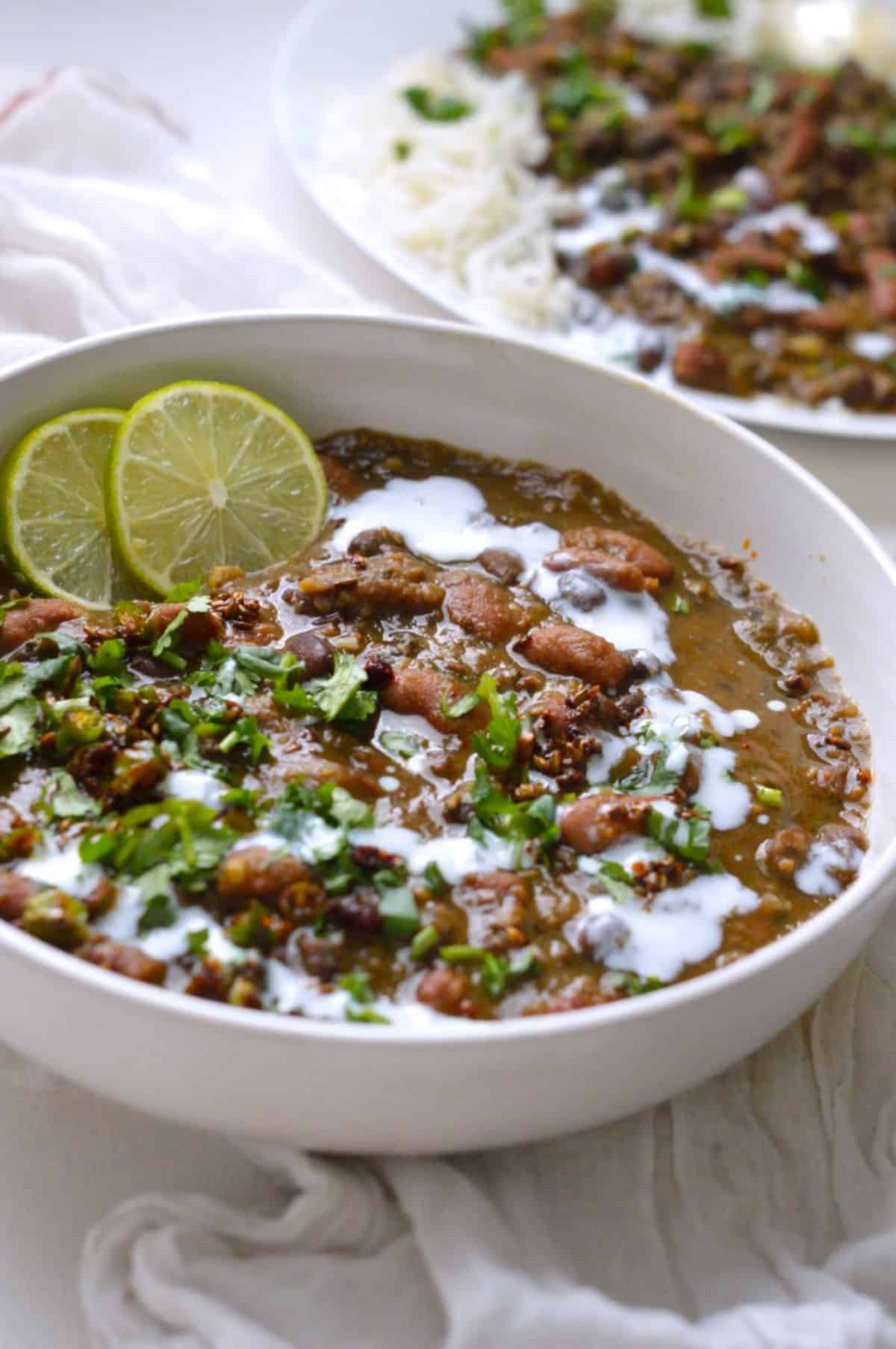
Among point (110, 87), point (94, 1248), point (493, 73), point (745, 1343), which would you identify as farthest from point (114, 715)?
point (493, 73)

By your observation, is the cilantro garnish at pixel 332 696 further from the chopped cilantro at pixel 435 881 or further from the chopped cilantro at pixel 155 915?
the chopped cilantro at pixel 155 915

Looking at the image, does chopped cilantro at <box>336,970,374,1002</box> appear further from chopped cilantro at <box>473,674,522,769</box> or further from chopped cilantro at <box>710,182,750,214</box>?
chopped cilantro at <box>710,182,750,214</box>

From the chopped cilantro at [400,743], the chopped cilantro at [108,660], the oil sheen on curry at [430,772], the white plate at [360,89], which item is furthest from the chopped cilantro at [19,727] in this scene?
the white plate at [360,89]

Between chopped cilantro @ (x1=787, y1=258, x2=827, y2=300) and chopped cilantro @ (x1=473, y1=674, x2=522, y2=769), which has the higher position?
chopped cilantro @ (x1=787, y1=258, x2=827, y2=300)

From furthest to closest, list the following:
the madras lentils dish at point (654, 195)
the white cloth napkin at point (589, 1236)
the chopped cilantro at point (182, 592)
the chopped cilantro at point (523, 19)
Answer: the chopped cilantro at point (523, 19) → the madras lentils dish at point (654, 195) → the chopped cilantro at point (182, 592) → the white cloth napkin at point (589, 1236)

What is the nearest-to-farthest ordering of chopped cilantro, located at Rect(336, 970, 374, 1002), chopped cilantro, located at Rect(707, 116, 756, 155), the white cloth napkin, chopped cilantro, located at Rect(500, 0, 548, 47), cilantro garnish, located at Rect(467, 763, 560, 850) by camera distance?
the white cloth napkin
chopped cilantro, located at Rect(336, 970, 374, 1002)
cilantro garnish, located at Rect(467, 763, 560, 850)
chopped cilantro, located at Rect(707, 116, 756, 155)
chopped cilantro, located at Rect(500, 0, 548, 47)

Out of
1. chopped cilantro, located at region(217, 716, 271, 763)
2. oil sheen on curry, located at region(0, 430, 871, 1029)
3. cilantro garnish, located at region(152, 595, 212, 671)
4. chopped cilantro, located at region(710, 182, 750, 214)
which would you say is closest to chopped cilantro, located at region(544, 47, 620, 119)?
chopped cilantro, located at region(710, 182, 750, 214)

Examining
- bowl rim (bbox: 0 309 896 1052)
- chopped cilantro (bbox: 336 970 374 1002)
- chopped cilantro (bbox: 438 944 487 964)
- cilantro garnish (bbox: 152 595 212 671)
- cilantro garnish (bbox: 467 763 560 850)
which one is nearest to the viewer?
bowl rim (bbox: 0 309 896 1052)

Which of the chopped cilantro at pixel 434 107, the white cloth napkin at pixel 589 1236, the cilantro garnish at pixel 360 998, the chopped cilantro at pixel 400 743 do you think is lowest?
the white cloth napkin at pixel 589 1236
